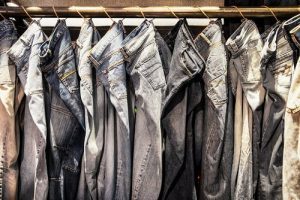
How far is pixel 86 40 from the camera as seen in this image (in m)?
1.21

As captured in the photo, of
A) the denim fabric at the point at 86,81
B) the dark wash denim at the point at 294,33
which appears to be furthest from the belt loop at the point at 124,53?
the dark wash denim at the point at 294,33

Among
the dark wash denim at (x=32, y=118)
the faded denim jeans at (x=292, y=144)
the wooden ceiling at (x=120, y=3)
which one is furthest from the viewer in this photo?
the wooden ceiling at (x=120, y=3)

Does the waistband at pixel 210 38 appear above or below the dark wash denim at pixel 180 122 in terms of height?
above

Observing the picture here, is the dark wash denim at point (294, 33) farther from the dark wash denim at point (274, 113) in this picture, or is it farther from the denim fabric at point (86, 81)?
the denim fabric at point (86, 81)

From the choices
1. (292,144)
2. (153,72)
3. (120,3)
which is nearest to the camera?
(292,144)

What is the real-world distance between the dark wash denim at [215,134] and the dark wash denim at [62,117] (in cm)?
40

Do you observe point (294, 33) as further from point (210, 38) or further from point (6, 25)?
point (6, 25)

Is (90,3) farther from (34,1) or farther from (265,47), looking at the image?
(265,47)

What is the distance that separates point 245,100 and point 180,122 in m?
0.22

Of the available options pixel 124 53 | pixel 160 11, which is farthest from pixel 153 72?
pixel 160 11

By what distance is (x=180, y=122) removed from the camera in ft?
3.76

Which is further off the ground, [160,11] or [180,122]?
[160,11]

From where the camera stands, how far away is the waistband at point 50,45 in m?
1.17

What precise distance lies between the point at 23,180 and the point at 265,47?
2.89ft
